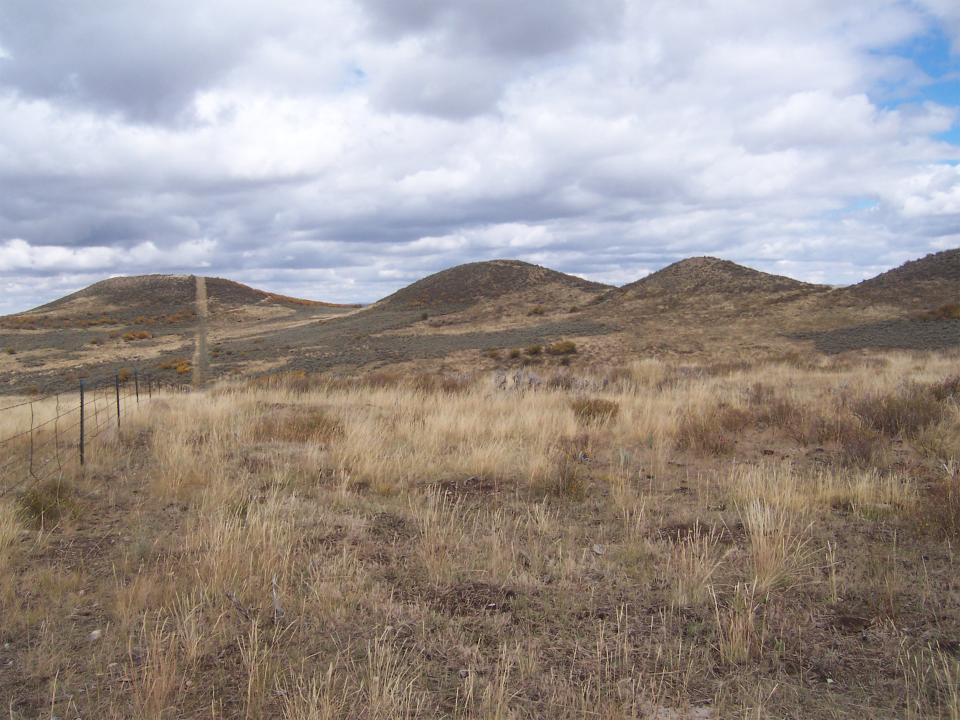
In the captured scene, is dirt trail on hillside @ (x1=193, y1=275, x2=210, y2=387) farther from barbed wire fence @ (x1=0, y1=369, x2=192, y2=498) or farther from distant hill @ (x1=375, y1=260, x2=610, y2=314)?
distant hill @ (x1=375, y1=260, x2=610, y2=314)

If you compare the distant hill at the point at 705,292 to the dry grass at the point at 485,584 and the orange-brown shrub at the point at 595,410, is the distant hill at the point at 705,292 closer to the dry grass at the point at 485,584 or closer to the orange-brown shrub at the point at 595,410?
the orange-brown shrub at the point at 595,410

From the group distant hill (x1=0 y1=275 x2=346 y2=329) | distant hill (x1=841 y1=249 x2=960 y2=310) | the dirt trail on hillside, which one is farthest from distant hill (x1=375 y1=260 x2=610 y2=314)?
the dirt trail on hillside

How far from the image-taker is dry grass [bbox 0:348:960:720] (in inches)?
109

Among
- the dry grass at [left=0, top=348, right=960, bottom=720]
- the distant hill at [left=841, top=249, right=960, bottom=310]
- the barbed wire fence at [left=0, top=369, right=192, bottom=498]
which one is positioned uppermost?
the distant hill at [left=841, top=249, right=960, bottom=310]

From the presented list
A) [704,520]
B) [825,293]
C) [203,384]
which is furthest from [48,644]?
[825,293]

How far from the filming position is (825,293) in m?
36.4

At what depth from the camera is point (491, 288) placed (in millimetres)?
55781

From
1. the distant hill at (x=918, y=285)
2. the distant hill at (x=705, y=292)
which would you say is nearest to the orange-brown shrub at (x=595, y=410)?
the distant hill at (x=705, y=292)

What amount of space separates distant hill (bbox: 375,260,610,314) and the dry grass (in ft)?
140

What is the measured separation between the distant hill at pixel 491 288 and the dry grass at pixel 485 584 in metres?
42.7

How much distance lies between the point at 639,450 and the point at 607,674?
220 inches

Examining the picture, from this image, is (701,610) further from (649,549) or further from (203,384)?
(203,384)

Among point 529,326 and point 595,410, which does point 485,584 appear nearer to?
point 595,410

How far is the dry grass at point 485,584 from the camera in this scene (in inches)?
109
